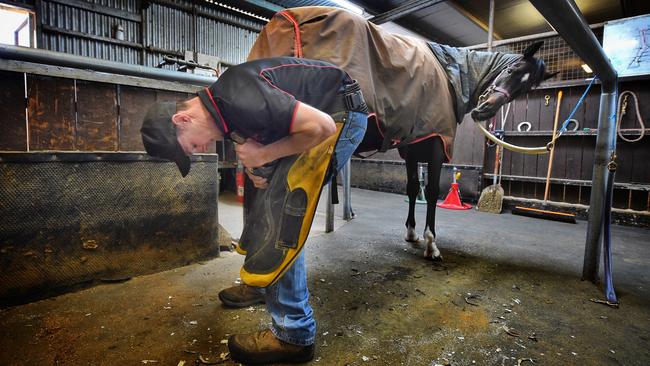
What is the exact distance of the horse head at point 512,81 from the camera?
2.56m

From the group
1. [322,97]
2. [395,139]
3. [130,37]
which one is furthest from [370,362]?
[130,37]

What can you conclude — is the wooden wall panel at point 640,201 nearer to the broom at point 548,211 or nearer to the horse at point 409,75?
the broom at point 548,211

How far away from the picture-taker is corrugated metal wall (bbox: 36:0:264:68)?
259 inches

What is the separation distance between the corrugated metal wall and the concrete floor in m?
7.03

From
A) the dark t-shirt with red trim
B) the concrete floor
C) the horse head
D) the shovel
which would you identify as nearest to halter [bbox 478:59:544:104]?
the horse head

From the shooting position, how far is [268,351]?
1.15 m

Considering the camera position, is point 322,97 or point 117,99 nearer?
point 322,97

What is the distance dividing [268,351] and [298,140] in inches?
30.7

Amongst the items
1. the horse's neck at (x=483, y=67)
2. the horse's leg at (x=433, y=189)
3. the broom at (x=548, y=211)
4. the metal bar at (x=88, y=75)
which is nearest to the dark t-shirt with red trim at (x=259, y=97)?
the metal bar at (x=88, y=75)

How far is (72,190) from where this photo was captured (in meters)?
1.68

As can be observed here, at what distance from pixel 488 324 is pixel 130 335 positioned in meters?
1.58

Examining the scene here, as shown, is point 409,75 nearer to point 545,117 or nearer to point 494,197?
point 494,197

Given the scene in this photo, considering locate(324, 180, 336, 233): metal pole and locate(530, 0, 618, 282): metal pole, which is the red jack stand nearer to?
locate(324, 180, 336, 233): metal pole

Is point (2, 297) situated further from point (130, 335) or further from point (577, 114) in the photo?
point (577, 114)
